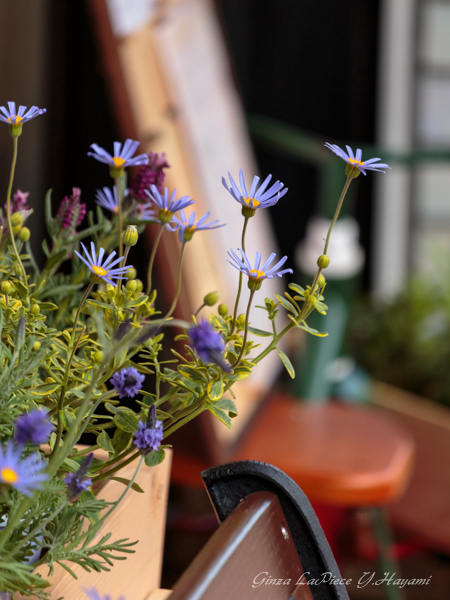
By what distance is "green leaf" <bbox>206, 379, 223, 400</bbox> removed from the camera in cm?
25

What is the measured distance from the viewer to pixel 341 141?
5.66 ft

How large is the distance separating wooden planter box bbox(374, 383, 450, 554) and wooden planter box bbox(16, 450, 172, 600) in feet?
3.00

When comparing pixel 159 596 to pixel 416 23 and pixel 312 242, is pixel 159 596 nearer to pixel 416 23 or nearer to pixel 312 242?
pixel 312 242

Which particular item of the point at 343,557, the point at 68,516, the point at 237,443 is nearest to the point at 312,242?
the point at 237,443

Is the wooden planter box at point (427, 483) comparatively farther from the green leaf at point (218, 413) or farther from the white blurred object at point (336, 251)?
the green leaf at point (218, 413)

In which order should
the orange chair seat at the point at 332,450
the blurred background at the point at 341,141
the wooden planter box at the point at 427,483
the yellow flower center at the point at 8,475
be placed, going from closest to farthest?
1. the yellow flower center at the point at 8,475
2. the orange chair seat at the point at 332,450
3. the blurred background at the point at 341,141
4. the wooden planter box at the point at 427,483

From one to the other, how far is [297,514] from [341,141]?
1558 mm

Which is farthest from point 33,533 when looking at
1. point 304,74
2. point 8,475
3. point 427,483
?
point 304,74

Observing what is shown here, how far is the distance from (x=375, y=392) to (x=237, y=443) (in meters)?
0.46

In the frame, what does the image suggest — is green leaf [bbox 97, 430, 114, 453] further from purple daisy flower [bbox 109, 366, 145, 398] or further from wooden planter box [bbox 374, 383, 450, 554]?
wooden planter box [bbox 374, 383, 450, 554]

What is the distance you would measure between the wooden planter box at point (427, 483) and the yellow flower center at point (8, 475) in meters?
1.09

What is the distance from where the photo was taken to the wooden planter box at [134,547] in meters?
0.29

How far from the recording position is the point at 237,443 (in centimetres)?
89

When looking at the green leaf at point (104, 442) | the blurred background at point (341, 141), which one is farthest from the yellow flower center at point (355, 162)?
the blurred background at point (341, 141)
